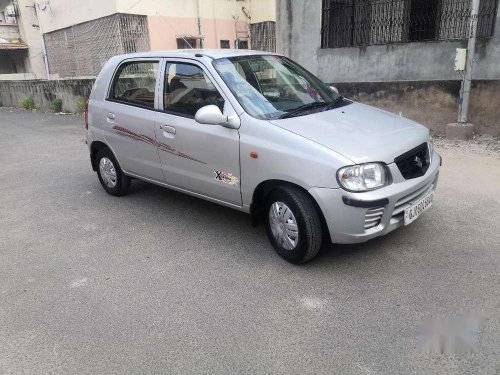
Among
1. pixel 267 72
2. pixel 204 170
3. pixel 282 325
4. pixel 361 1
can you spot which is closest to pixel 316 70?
pixel 361 1

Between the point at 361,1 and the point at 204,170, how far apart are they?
24.2 ft

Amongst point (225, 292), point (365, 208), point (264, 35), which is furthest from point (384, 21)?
point (264, 35)

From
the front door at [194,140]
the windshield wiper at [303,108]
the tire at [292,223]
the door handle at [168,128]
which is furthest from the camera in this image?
the door handle at [168,128]

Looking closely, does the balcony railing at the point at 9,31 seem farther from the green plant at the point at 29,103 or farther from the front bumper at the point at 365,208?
the front bumper at the point at 365,208

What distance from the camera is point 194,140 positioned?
13.1 ft

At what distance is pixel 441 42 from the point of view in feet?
25.8

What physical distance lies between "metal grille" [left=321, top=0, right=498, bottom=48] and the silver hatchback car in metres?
5.46

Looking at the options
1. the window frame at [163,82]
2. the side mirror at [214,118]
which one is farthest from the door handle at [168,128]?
the side mirror at [214,118]

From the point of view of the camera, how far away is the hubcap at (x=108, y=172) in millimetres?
5363

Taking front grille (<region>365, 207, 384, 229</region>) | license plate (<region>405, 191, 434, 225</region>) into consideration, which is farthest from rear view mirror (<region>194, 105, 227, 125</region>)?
license plate (<region>405, 191, 434, 225</region>)

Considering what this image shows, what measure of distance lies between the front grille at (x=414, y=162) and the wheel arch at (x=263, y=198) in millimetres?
717

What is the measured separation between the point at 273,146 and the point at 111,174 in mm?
2788

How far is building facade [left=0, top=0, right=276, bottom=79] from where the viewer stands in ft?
53.8

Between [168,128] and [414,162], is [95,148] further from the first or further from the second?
[414,162]
